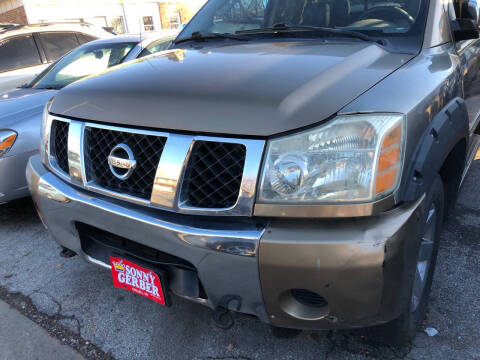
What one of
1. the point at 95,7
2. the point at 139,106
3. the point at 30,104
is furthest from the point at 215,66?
the point at 95,7

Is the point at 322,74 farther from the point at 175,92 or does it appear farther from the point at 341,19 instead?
the point at 341,19

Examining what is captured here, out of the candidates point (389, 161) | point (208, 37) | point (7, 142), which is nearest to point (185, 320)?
point (389, 161)

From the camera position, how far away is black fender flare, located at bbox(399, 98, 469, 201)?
4.72 feet

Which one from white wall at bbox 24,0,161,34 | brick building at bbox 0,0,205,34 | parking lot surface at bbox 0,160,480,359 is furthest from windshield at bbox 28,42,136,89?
brick building at bbox 0,0,205,34

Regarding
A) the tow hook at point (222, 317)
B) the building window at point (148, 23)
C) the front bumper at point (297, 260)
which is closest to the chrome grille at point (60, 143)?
the front bumper at point (297, 260)

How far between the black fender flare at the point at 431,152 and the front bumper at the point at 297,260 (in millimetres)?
73

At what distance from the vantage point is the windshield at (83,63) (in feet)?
14.7

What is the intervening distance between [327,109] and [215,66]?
689 millimetres

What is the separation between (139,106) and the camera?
66.9 inches

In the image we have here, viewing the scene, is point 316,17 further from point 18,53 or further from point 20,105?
point 18,53

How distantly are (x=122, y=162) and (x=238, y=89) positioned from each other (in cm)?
58

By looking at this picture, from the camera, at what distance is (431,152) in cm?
154

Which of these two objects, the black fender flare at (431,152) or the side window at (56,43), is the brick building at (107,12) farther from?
the black fender flare at (431,152)

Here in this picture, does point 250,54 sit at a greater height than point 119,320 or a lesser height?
greater
